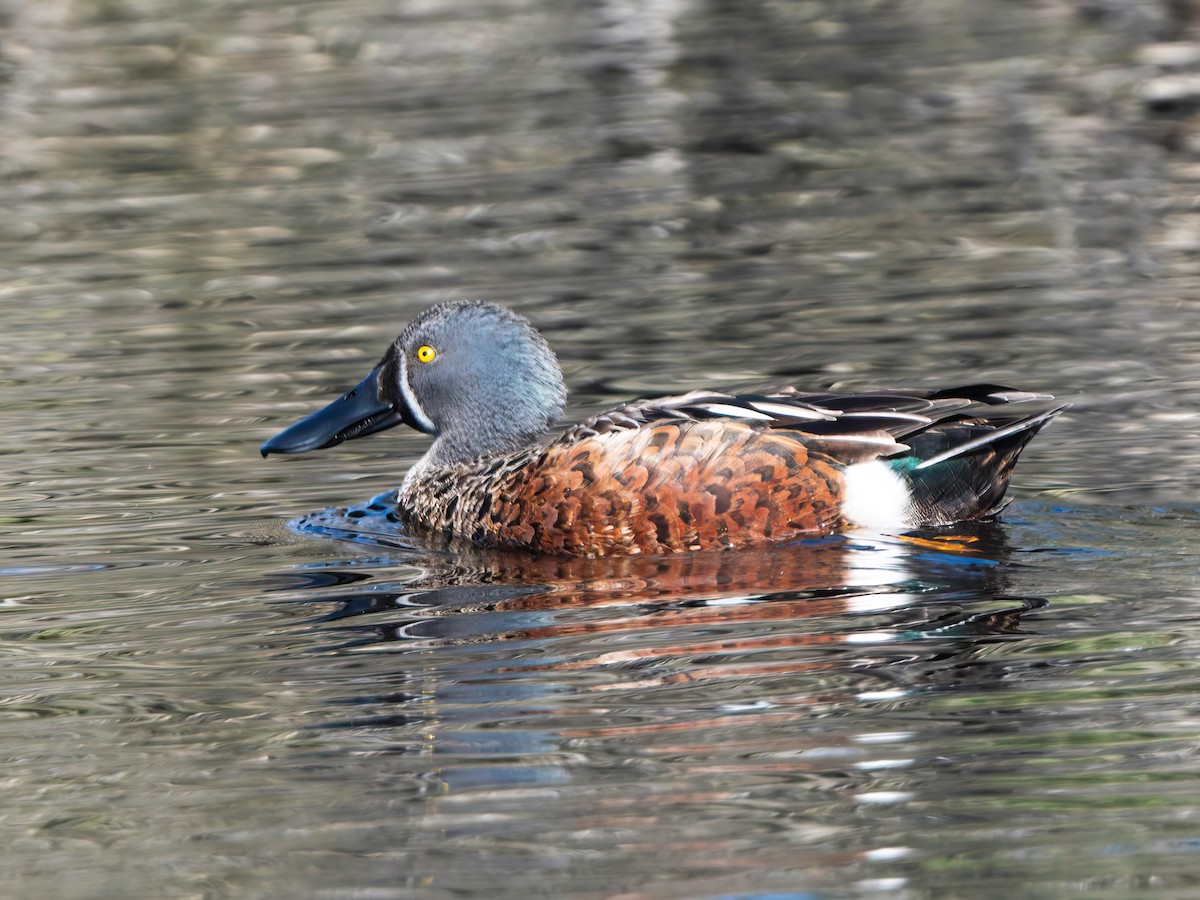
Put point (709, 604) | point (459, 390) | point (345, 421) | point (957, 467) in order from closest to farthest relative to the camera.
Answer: point (709, 604)
point (957, 467)
point (459, 390)
point (345, 421)

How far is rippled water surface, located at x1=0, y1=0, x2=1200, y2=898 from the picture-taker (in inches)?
178

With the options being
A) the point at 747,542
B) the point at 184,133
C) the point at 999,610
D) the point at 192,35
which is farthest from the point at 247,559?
the point at 192,35

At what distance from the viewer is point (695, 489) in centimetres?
717

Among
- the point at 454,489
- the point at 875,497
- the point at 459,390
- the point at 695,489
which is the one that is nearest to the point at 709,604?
the point at 695,489

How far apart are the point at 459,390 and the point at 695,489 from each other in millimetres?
1584

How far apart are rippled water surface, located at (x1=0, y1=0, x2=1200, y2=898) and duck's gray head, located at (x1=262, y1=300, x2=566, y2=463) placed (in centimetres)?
39

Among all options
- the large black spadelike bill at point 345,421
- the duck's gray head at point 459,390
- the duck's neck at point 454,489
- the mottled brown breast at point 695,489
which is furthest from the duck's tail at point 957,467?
the large black spadelike bill at point 345,421

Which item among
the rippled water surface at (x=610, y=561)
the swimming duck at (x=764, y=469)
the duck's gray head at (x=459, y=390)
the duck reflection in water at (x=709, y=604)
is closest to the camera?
the rippled water surface at (x=610, y=561)

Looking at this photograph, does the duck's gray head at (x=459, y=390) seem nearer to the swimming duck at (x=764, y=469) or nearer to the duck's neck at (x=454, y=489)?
the duck's neck at (x=454, y=489)

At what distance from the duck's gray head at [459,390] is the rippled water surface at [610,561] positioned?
0.39 metres

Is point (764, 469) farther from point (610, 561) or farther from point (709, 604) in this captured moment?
point (709, 604)

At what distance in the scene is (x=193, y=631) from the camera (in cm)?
650

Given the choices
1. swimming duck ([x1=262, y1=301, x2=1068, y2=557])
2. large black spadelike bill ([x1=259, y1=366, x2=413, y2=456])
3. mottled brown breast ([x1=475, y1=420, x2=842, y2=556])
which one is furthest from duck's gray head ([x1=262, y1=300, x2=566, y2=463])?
mottled brown breast ([x1=475, y1=420, x2=842, y2=556])

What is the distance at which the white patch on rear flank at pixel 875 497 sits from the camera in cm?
724
